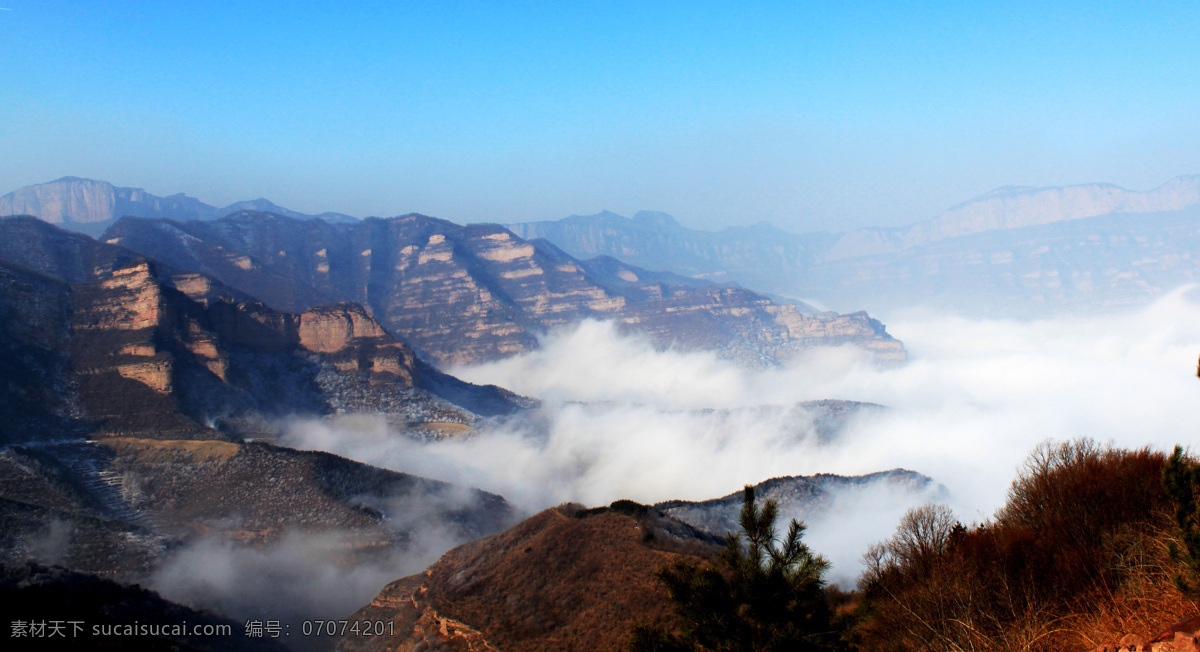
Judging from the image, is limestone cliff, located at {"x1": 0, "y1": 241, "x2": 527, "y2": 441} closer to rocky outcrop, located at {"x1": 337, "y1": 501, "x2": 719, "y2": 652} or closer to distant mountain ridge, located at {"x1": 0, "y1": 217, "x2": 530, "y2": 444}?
distant mountain ridge, located at {"x1": 0, "y1": 217, "x2": 530, "y2": 444}

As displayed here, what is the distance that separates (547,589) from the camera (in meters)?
31.5

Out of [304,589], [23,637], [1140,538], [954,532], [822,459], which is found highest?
[1140,538]

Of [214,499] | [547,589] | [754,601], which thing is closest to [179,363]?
[214,499]

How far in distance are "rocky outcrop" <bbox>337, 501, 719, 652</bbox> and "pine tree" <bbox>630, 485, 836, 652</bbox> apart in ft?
48.9

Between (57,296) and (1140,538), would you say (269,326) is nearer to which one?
(57,296)

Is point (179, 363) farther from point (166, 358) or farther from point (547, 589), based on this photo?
point (547, 589)

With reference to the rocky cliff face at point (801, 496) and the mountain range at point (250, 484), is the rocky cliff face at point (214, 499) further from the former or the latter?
the rocky cliff face at point (801, 496)

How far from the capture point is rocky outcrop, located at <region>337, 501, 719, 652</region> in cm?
2777

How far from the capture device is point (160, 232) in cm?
17375

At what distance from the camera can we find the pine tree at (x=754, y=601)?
37.2 ft

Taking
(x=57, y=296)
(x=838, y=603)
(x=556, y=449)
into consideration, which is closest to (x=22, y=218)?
(x=57, y=296)

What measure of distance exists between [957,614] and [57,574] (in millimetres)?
40357

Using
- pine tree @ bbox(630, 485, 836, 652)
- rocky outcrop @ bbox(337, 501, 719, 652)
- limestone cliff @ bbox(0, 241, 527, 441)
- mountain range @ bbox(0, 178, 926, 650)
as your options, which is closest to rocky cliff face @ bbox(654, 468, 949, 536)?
mountain range @ bbox(0, 178, 926, 650)

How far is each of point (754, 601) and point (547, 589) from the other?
22.3 meters
